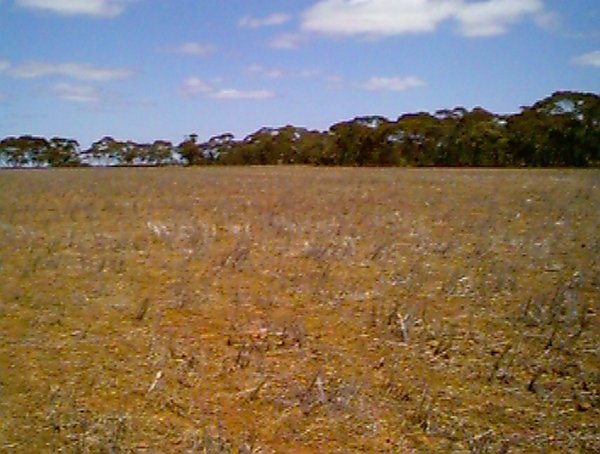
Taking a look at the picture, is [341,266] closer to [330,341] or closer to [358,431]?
[330,341]

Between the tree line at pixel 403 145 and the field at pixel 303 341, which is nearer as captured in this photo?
the field at pixel 303 341

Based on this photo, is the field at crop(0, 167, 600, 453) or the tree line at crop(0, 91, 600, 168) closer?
the field at crop(0, 167, 600, 453)

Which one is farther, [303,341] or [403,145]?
[403,145]

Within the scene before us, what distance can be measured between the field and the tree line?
34.8 m

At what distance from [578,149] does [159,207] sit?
36.1 m

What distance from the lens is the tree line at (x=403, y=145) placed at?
40281mm

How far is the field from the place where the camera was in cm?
365

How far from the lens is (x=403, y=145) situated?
49.7m

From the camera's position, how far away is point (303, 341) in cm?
503

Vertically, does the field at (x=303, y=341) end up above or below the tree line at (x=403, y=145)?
below

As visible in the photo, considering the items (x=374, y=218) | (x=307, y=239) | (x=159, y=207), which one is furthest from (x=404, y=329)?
(x=159, y=207)

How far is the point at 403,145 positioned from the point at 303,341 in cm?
4654

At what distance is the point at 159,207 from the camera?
14398mm

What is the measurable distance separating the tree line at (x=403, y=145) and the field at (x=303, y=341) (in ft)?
114
